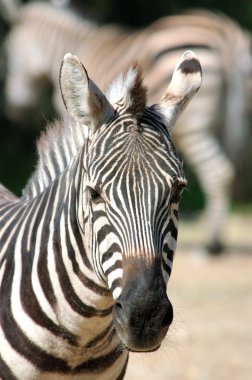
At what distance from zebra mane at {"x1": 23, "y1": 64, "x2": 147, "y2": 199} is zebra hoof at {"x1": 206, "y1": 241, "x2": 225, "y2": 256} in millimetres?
7793

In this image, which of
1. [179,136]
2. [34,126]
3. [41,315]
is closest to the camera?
[41,315]

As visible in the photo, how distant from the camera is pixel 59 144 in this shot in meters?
4.56

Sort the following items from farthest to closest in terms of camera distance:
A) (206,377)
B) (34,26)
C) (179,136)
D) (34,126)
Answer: (34,126)
(34,26)
(179,136)
(206,377)

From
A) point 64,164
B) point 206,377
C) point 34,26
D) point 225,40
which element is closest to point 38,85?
point 34,26

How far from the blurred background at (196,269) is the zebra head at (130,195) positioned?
0.53 meters

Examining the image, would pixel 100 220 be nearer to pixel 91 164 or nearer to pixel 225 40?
pixel 91 164

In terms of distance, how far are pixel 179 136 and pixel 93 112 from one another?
8626 millimetres

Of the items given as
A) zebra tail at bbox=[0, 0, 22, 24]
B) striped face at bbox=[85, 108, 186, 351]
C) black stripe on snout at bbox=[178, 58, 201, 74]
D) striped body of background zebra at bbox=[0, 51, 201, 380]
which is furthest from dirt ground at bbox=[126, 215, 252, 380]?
zebra tail at bbox=[0, 0, 22, 24]

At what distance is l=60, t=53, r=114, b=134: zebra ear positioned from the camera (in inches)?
155

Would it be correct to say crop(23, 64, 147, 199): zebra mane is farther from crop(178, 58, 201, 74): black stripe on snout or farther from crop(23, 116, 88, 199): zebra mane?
crop(178, 58, 201, 74): black stripe on snout

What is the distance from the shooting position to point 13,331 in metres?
4.12

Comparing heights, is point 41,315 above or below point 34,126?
below

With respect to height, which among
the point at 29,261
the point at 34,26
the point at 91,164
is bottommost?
Result: the point at 29,261

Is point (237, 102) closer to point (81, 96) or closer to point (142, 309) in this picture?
point (81, 96)
